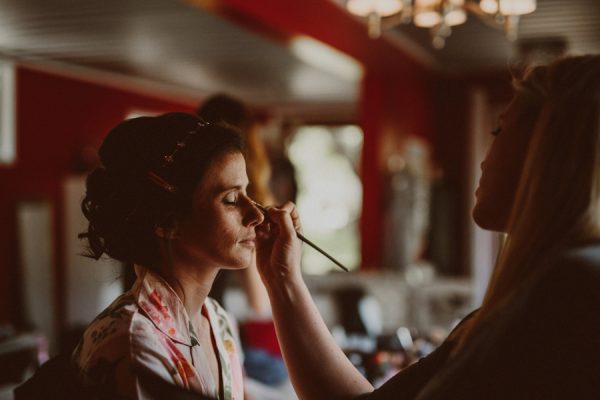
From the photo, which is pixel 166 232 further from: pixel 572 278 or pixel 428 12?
pixel 428 12

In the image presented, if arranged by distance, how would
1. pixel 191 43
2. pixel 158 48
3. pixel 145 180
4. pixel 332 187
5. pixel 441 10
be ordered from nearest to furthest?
pixel 145 180 < pixel 441 10 < pixel 191 43 < pixel 158 48 < pixel 332 187

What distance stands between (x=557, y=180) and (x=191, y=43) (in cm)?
584

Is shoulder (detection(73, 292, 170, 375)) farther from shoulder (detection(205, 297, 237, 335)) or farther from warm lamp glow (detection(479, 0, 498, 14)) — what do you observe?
warm lamp glow (detection(479, 0, 498, 14))

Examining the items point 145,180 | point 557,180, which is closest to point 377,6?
point 145,180

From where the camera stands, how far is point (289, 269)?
1368mm

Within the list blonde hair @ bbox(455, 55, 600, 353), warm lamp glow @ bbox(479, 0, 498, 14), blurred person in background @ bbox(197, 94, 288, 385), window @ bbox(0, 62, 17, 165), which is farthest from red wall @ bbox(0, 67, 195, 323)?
blonde hair @ bbox(455, 55, 600, 353)

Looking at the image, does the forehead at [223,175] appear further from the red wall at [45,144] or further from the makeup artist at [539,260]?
the red wall at [45,144]

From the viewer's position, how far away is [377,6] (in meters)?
3.10

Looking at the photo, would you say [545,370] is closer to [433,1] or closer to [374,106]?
[433,1]

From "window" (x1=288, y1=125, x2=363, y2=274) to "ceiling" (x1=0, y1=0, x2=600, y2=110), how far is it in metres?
1.88

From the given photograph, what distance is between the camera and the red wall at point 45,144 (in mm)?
7160

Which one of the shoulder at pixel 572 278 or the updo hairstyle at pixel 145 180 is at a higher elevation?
the updo hairstyle at pixel 145 180

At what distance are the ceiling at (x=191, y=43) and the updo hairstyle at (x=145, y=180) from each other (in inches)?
152

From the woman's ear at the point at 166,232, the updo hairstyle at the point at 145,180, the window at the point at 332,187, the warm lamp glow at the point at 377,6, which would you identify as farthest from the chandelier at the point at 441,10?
the window at the point at 332,187
